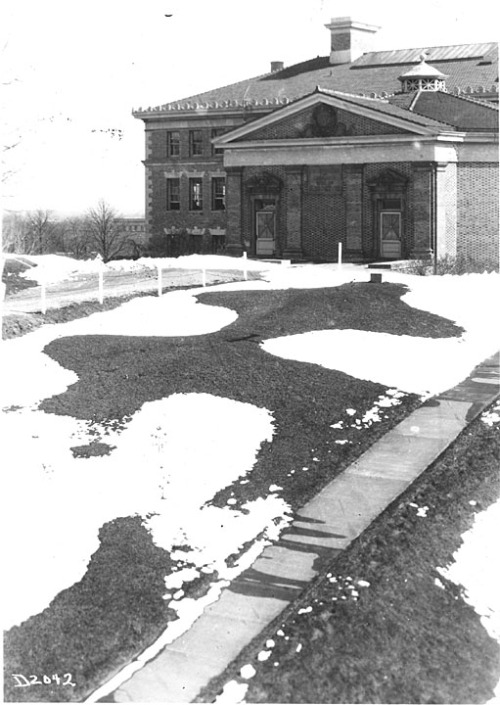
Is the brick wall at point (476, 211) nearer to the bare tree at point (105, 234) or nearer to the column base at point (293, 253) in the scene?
the column base at point (293, 253)

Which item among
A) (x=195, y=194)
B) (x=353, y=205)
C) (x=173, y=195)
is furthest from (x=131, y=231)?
(x=353, y=205)

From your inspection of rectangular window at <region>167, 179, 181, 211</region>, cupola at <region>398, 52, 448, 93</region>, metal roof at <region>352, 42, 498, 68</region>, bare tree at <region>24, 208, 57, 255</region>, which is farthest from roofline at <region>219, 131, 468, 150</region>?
bare tree at <region>24, 208, 57, 255</region>

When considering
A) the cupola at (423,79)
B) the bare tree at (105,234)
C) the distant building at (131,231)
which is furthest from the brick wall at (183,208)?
the distant building at (131,231)

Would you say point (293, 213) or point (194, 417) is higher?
→ point (293, 213)

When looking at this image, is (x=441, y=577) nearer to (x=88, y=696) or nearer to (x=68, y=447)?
(x=88, y=696)

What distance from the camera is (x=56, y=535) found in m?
13.0

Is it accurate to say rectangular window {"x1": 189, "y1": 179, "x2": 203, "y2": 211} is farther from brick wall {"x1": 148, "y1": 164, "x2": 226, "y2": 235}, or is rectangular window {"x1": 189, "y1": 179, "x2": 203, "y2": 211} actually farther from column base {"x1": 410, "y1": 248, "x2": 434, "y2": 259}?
column base {"x1": 410, "y1": 248, "x2": 434, "y2": 259}

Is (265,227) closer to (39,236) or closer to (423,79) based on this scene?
(423,79)

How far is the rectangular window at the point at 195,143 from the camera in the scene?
62.8 meters

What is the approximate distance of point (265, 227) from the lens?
49.5 m

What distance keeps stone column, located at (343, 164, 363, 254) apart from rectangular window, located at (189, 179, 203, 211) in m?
16.7

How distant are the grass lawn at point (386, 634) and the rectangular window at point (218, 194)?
4888 cm

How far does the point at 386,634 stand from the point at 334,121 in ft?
126

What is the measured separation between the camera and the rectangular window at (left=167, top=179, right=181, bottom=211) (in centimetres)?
6281
